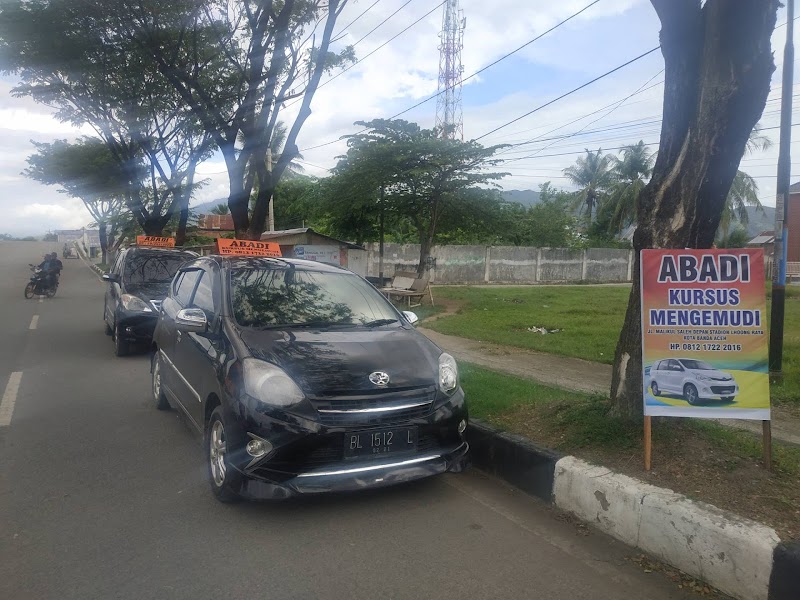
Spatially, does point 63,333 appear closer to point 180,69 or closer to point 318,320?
point 180,69

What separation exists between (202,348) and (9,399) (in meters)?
3.72

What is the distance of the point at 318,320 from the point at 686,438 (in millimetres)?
2756

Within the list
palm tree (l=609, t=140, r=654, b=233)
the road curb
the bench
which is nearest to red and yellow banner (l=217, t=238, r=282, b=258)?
the road curb

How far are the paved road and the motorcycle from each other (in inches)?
673

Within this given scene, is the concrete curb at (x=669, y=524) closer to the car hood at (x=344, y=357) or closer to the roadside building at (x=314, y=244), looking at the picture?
the car hood at (x=344, y=357)

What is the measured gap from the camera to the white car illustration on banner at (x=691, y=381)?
13.6 feet

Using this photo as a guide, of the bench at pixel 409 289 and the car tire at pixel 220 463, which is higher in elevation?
the bench at pixel 409 289

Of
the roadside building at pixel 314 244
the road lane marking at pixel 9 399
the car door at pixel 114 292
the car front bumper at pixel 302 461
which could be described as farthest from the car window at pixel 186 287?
the roadside building at pixel 314 244

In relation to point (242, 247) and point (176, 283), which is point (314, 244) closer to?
point (242, 247)

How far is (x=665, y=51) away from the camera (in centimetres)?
482

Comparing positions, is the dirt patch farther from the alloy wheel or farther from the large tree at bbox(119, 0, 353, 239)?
the large tree at bbox(119, 0, 353, 239)

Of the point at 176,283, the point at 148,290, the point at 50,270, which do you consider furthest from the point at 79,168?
the point at 176,283

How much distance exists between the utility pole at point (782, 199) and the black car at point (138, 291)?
8.42m

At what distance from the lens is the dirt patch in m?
3.76
